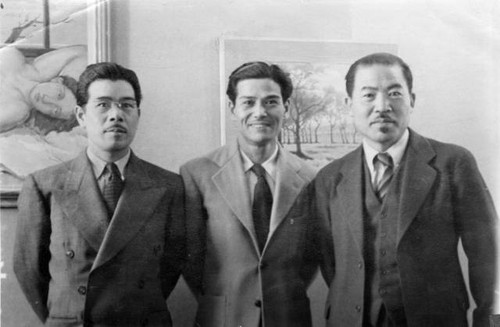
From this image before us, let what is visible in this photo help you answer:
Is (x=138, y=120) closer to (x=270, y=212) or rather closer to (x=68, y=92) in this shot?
(x=68, y=92)

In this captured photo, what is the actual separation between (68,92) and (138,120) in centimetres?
19

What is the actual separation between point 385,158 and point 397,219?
165 mm

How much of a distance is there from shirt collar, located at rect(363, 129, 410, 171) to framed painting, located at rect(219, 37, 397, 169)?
0.13ft

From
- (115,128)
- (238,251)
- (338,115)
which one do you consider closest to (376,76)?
(338,115)

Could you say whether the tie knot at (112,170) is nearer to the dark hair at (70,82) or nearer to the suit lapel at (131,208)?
the suit lapel at (131,208)

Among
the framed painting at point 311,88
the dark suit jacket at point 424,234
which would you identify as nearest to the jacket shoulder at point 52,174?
the framed painting at point 311,88

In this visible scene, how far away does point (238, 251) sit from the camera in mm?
1470

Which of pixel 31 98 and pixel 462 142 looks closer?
pixel 31 98

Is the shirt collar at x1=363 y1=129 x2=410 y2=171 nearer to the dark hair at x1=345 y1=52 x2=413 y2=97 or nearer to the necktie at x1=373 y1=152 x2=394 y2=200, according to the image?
the necktie at x1=373 y1=152 x2=394 y2=200

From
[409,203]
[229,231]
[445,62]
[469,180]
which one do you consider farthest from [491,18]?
[229,231]

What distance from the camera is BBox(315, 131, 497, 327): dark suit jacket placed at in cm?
150

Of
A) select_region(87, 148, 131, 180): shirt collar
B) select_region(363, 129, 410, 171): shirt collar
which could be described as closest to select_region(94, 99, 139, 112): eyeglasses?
select_region(87, 148, 131, 180): shirt collar

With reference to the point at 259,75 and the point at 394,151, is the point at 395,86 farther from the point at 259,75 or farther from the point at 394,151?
the point at 259,75

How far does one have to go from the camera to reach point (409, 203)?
4.99 feet
